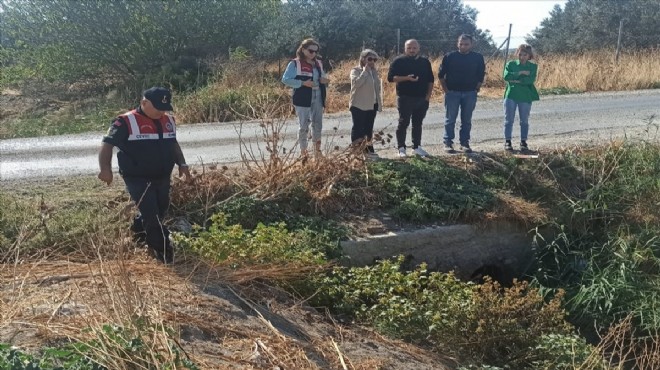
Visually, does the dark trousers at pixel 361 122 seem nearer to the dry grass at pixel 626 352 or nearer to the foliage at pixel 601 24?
the dry grass at pixel 626 352

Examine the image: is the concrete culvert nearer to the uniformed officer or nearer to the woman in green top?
the woman in green top

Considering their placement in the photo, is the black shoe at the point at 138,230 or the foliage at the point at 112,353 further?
the black shoe at the point at 138,230

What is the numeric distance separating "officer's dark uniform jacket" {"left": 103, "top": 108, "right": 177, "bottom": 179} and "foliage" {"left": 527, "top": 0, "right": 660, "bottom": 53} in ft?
82.9

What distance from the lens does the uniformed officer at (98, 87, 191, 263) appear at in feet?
16.7

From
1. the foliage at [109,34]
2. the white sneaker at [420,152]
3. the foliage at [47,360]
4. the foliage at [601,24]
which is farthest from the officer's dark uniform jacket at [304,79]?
the foliage at [601,24]

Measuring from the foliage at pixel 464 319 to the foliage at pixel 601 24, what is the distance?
79.1 ft

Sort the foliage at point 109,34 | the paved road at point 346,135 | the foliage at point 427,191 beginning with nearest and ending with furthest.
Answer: the foliage at point 427,191 < the paved road at point 346,135 < the foliage at point 109,34

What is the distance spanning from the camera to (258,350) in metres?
3.95

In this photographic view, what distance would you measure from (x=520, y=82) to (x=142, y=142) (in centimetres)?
517

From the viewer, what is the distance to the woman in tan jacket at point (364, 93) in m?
7.83

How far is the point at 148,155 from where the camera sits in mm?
5207

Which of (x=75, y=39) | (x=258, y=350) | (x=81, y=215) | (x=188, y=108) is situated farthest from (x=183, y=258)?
(x=75, y=39)

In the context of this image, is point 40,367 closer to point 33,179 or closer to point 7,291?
point 7,291

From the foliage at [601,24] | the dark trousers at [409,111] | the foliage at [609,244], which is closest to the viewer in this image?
the foliage at [609,244]
